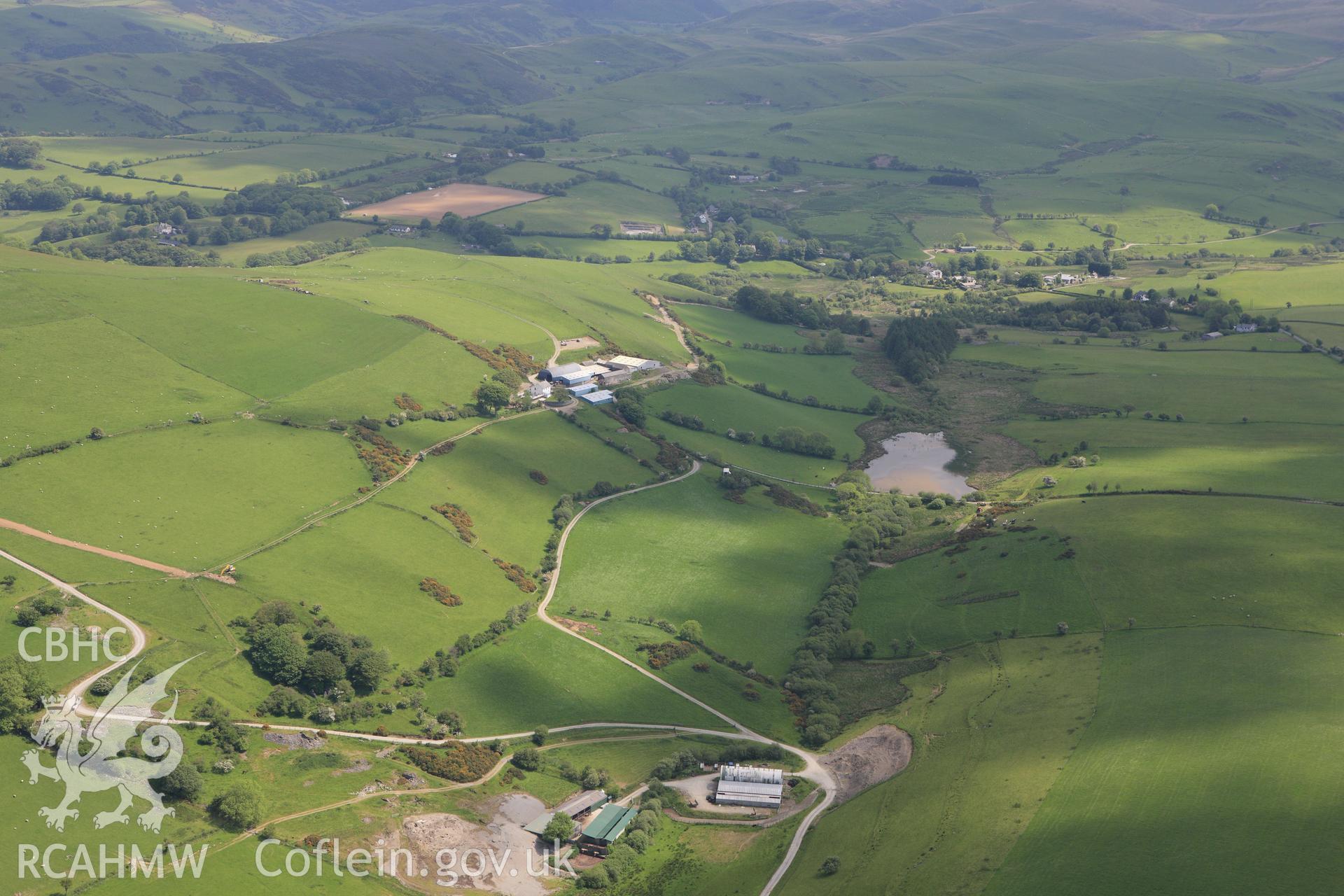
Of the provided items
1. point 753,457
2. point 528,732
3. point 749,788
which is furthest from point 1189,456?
point 528,732

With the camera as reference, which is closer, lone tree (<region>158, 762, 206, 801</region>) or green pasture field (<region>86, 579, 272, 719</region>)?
lone tree (<region>158, 762, 206, 801</region>)

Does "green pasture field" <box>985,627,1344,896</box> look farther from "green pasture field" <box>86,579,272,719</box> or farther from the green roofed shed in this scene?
"green pasture field" <box>86,579,272,719</box>

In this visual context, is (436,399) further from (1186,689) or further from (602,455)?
(1186,689)

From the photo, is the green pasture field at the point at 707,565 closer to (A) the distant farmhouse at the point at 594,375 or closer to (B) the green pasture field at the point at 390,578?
(B) the green pasture field at the point at 390,578

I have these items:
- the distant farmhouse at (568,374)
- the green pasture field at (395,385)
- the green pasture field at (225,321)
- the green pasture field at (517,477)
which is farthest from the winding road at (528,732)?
the distant farmhouse at (568,374)

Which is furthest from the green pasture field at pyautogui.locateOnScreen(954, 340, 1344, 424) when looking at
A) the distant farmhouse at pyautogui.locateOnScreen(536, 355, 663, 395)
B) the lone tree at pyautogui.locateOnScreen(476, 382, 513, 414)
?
the lone tree at pyautogui.locateOnScreen(476, 382, 513, 414)

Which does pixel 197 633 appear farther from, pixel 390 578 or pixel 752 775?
pixel 752 775
